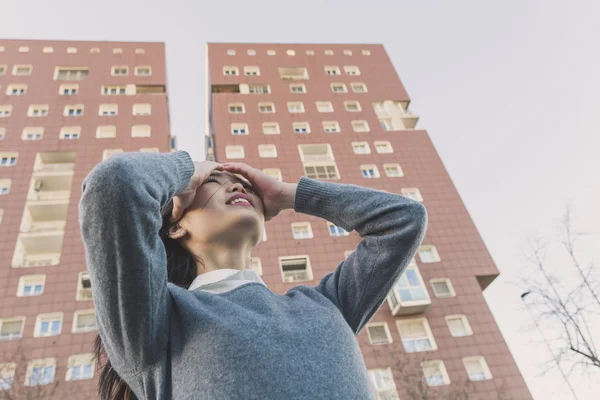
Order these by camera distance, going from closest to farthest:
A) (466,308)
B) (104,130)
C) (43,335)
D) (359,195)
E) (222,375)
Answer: (222,375), (359,195), (43,335), (466,308), (104,130)

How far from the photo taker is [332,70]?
35969 millimetres

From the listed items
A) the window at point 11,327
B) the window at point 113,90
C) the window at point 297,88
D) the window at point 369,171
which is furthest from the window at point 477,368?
the window at point 113,90

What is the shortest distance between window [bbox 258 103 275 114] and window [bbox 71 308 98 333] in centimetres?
1771

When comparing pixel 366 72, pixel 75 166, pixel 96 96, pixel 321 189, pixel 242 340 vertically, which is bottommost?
pixel 242 340

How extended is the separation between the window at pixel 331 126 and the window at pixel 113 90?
1480 cm

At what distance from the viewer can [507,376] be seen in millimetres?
19109

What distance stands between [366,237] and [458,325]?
2084cm

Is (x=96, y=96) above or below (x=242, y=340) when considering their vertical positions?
above

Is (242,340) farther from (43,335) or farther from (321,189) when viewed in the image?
(43,335)

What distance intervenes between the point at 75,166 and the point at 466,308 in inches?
898

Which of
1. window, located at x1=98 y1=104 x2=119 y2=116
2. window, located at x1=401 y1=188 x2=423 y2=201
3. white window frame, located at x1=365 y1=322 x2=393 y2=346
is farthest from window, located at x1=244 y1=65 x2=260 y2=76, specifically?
white window frame, located at x1=365 y1=322 x2=393 y2=346

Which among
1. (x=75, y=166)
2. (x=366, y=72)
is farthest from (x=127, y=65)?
(x=366, y=72)

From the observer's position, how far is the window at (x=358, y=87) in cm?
3384

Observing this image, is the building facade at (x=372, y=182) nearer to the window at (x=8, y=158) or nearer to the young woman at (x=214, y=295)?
the window at (x=8, y=158)
